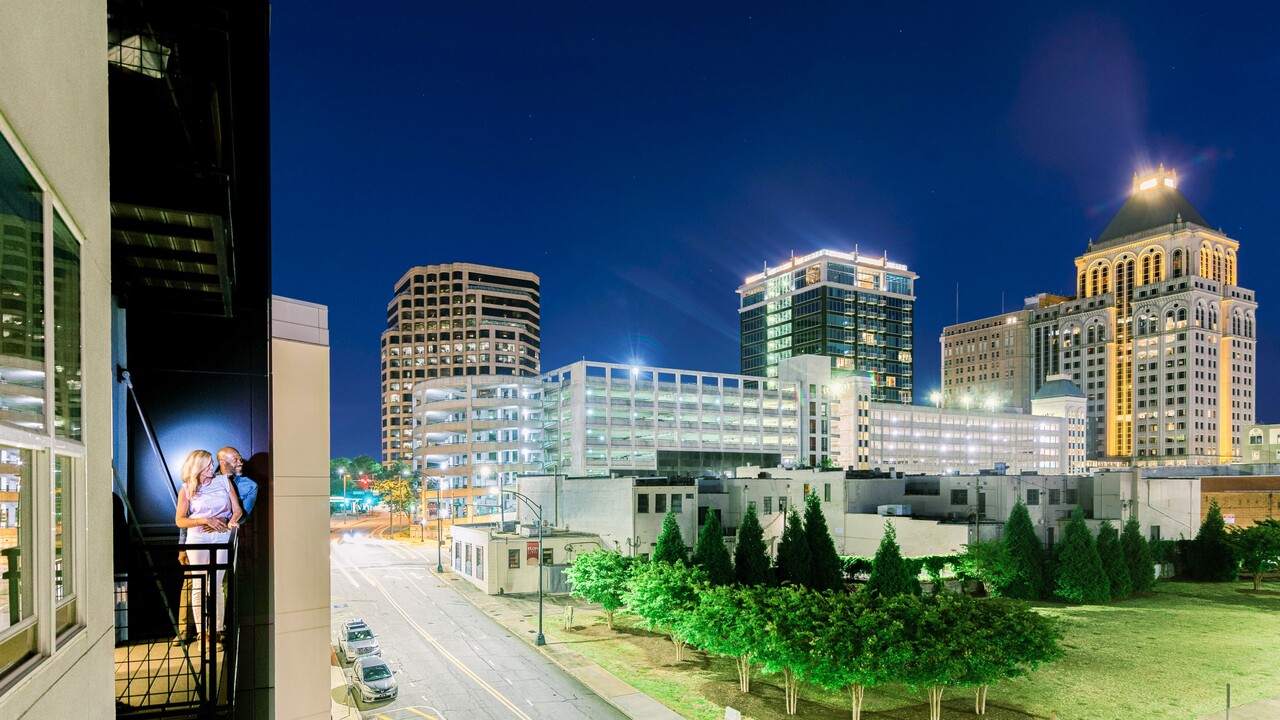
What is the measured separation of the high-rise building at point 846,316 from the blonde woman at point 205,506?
161750 mm

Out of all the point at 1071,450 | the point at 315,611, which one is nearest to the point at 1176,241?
the point at 1071,450

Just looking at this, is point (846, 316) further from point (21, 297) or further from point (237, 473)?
point (21, 297)

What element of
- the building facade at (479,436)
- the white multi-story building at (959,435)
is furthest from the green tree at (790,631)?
the white multi-story building at (959,435)

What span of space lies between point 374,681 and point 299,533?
20365 millimetres

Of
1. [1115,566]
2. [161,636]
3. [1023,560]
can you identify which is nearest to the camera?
[161,636]

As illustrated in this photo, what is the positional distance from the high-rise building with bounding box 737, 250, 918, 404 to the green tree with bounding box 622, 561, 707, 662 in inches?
5363

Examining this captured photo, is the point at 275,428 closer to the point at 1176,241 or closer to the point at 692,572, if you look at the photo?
the point at 692,572

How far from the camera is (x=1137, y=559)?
51812 mm

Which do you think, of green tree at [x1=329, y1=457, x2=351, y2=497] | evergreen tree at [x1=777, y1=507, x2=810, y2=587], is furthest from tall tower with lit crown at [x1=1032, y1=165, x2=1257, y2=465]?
green tree at [x1=329, y1=457, x2=351, y2=497]

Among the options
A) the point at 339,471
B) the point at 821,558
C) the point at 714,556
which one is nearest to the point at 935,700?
the point at 821,558

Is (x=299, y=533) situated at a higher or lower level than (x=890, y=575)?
higher

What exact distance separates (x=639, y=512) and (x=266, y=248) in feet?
155

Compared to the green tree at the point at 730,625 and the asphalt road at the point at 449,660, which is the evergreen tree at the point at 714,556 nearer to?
the green tree at the point at 730,625

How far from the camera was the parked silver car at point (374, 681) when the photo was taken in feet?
91.0
